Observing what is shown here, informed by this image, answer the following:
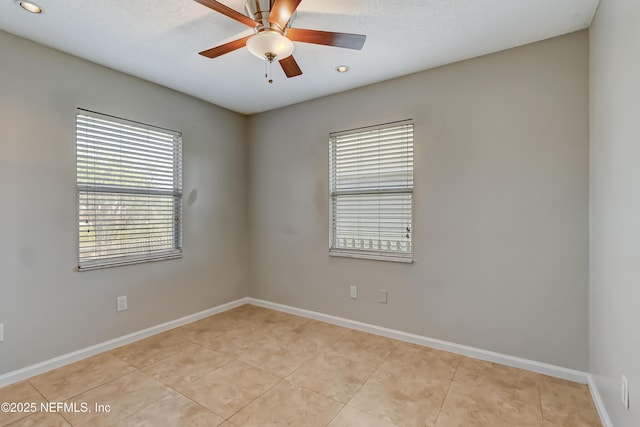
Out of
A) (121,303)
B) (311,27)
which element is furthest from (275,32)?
(121,303)

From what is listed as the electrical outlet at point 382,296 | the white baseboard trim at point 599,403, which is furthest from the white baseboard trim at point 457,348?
the electrical outlet at point 382,296

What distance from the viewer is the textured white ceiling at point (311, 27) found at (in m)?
1.91

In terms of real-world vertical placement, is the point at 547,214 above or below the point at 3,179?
below

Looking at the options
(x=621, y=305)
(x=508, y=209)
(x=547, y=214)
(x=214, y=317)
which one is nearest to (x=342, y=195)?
(x=508, y=209)

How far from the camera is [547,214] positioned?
2.27m

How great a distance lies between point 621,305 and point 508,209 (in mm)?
1020

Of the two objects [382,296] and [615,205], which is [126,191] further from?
[615,205]

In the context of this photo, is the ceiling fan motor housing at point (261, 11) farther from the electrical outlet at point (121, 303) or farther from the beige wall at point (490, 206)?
the electrical outlet at point (121, 303)

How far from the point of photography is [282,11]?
1.61 meters

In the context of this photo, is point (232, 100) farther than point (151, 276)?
Yes

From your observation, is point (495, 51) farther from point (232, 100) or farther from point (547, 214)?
point (232, 100)

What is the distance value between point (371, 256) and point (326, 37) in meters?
2.03

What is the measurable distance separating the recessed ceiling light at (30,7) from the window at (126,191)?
0.76m

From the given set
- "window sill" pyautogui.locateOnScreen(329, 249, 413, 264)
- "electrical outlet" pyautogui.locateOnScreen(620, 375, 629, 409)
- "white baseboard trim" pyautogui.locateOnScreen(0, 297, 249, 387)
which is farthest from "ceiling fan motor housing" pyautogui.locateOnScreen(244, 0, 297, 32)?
"white baseboard trim" pyautogui.locateOnScreen(0, 297, 249, 387)
